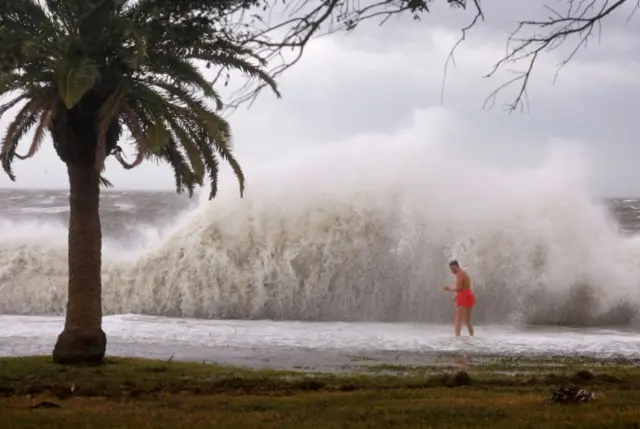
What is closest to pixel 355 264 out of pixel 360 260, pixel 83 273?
pixel 360 260

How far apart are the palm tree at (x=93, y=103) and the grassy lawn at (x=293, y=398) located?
1.40m

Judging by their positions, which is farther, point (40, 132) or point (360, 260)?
point (360, 260)

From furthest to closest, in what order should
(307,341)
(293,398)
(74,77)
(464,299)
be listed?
(464,299), (307,341), (74,77), (293,398)

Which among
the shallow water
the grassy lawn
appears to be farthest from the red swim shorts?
the grassy lawn

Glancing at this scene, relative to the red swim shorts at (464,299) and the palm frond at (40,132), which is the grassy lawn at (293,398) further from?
the red swim shorts at (464,299)

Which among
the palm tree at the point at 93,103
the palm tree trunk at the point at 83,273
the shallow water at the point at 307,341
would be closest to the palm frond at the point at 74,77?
the palm tree at the point at 93,103

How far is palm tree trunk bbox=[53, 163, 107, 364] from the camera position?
1242cm

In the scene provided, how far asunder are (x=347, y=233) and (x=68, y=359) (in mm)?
13191

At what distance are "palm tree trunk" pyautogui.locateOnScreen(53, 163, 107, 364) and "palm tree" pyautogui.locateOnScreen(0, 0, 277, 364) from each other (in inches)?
0.5

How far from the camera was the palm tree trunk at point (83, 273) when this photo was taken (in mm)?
12422

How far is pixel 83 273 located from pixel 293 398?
4.49m

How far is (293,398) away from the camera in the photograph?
30.7 ft

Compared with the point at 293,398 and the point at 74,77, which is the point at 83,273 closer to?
the point at 74,77

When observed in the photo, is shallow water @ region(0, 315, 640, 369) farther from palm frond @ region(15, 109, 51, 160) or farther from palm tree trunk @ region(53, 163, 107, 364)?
palm frond @ region(15, 109, 51, 160)
